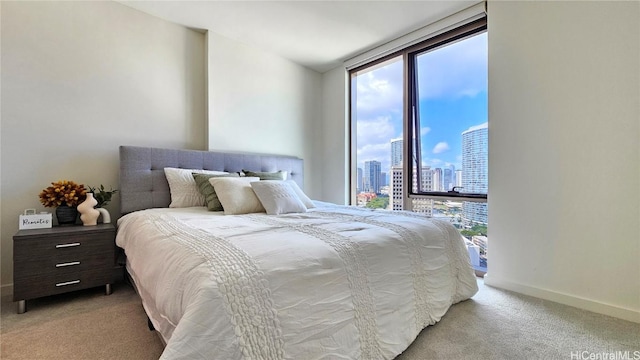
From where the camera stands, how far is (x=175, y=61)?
2.95m

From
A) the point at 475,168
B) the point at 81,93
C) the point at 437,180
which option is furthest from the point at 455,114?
the point at 81,93

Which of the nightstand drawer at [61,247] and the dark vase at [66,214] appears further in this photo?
the dark vase at [66,214]

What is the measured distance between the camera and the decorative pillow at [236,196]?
2160 mm

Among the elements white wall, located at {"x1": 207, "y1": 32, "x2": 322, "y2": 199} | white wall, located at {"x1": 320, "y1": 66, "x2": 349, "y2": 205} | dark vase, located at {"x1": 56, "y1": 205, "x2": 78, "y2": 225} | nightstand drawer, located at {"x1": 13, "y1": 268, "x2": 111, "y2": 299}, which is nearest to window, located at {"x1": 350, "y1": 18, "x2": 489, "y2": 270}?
white wall, located at {"x1": 320, "y1": 66, "x2": 349, "y2": 205}

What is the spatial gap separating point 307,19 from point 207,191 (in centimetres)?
201


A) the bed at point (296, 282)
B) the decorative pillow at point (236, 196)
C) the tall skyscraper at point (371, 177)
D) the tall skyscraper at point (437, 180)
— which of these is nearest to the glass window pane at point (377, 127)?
the tall skyscraper at point (371, 177)

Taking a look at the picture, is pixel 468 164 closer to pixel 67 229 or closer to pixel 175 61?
pixel 175 61

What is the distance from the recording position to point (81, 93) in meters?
2.41

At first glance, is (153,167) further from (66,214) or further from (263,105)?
(263,105)

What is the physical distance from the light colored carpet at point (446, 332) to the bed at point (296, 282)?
0.44ft

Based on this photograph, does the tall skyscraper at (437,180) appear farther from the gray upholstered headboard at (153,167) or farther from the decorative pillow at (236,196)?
the gray upholstered headboard at (153,167)

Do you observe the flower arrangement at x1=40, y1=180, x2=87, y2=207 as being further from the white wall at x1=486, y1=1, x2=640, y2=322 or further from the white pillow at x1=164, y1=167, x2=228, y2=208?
the white wall at x1=486, y1=1, x2=640, y2=322

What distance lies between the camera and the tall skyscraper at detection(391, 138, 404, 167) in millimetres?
3328

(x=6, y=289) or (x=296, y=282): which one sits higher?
(x=296, y=282)
